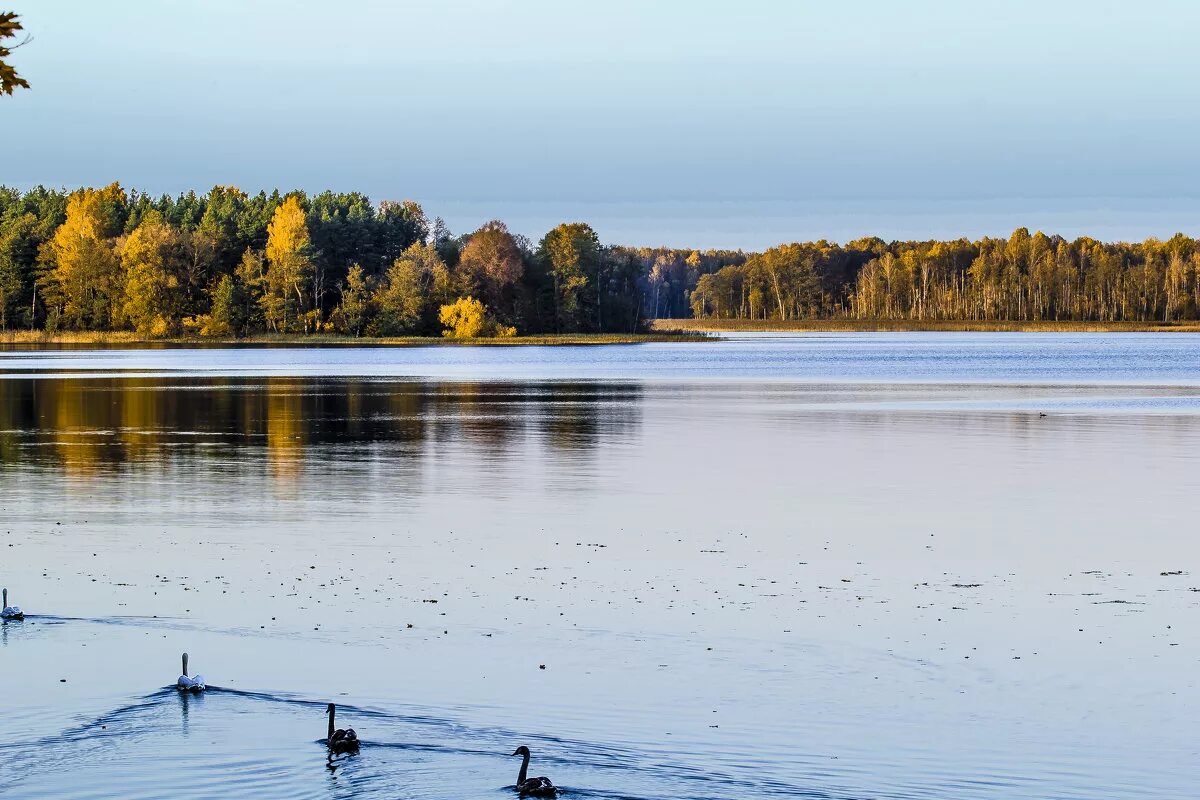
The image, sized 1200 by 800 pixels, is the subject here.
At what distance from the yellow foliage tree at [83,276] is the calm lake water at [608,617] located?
109 meters

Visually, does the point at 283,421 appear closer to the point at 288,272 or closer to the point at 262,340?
the point at 288,272

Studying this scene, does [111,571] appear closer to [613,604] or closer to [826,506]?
[613,604]

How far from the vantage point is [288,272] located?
452ft

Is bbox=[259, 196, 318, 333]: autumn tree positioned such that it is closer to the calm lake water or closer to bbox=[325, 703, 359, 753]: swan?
the calm lake water

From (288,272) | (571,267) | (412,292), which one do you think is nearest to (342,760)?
(412,292)

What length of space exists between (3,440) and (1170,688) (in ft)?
95.3

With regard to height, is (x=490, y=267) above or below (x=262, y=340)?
above

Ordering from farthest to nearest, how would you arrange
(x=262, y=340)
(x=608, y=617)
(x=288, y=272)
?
(x=262, y=340) < (x=288, y=272) < (x=608, y=617)

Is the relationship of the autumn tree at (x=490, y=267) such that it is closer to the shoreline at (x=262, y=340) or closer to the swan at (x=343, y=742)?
the shoreline at (x=262, y=340)

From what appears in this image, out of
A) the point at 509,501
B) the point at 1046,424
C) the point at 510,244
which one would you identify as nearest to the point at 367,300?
the point at 510,244

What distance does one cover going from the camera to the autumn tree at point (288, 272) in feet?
452

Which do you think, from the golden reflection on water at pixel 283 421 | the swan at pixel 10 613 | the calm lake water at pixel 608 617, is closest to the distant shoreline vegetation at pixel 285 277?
the golden reflection on water at pixel 283 421

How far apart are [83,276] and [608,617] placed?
432 ft

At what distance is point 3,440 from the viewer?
113ft
